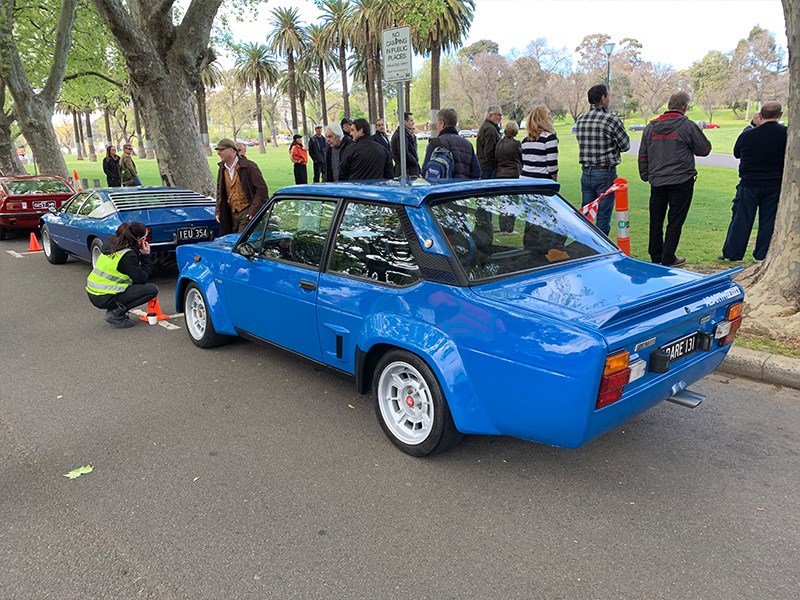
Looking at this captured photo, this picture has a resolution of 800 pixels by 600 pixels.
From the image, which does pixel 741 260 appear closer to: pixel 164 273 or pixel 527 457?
pixel 527 457

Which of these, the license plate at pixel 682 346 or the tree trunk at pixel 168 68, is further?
the tree trunk at pixel 168 68

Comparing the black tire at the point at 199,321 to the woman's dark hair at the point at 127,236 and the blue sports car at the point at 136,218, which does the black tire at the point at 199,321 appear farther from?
the blue sports car at the point at 136,218


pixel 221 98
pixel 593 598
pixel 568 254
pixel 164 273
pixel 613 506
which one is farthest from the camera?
pixel 221 98

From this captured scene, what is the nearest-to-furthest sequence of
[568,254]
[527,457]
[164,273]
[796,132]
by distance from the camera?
1. [527,457]
2. [568,254]
3. [796,132]
4. [164,273]

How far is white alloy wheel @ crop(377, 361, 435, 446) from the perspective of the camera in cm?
343

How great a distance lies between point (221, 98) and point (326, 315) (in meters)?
108

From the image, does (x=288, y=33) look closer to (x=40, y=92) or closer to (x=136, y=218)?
(x=40, y=92)

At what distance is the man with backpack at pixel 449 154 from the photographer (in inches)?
305

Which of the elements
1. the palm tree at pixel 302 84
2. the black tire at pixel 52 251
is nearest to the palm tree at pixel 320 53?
the palm tree at pixel 302 84

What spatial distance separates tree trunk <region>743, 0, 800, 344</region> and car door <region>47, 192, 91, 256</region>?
889 centimetres

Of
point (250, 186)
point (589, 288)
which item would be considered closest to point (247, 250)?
point (589, 288)

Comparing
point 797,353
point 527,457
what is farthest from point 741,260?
point 527,457

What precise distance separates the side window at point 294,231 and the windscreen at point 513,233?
964mm

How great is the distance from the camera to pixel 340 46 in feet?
157
